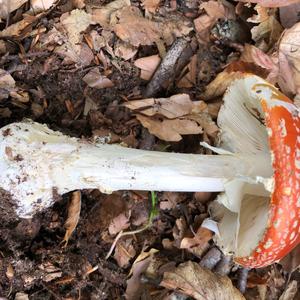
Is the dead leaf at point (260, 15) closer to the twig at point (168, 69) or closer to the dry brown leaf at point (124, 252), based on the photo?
the twig at point (168, 69)

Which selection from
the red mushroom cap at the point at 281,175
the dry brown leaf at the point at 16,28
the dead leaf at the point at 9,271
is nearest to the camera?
the red mushroom cap at the point at 281,175

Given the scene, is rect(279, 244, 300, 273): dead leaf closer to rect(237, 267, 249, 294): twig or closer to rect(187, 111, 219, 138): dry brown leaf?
rect(237, 267, 249, 294): twig

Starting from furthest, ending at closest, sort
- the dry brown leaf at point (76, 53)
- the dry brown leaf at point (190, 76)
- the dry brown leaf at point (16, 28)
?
the dry brown leaf at point (190, 76) → the dry brown leaf at point (76, 53) → the dry brown leaf at point (16, 28)

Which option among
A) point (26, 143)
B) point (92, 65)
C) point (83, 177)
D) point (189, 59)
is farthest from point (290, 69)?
point (26, 143)

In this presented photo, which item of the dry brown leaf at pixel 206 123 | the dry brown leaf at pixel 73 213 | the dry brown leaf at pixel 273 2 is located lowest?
the dry brown leaf at pixel 73 213

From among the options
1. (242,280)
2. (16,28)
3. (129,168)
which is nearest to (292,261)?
(242,280)

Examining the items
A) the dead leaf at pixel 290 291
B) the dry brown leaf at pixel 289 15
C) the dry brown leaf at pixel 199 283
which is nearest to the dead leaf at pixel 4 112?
the dry brown leaf at pixel 199 283

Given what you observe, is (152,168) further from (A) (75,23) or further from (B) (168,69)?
(A) (75,23)

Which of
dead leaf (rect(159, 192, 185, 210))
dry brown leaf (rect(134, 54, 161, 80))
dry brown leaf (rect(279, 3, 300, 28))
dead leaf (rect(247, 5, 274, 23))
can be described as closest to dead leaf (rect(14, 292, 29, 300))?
dead leaf (rect(159, 192, 185, 210))
